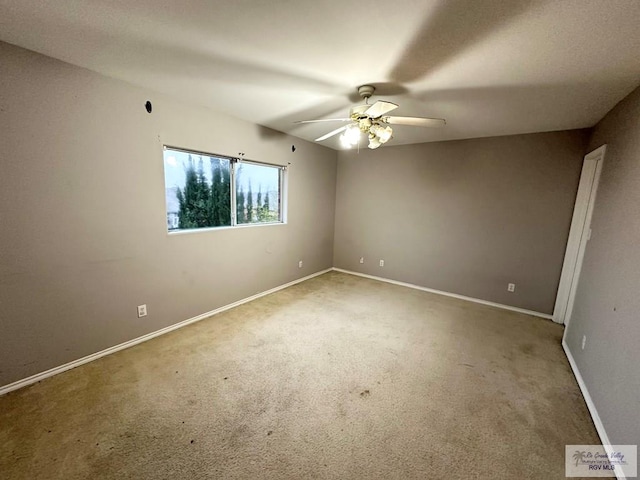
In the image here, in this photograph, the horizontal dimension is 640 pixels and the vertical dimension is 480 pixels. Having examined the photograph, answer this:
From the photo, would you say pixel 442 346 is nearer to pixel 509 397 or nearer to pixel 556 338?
pixel 509 397

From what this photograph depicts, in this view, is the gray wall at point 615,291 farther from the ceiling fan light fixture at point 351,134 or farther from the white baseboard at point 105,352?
the white baseboard at point 105,352

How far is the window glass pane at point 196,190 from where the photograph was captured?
2678mm

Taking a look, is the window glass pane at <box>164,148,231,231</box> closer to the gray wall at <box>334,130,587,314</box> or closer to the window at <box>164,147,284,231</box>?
the window at <box>164,147,284,231</box>

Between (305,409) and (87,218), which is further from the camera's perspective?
(87,218)

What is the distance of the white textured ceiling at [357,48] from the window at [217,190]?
68 centimetres

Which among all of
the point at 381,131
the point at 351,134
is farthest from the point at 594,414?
the point at 351,134

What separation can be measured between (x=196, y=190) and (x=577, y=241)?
180 inches

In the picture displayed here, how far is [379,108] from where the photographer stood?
1854 mm

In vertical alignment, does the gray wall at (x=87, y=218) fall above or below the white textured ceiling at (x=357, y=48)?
below

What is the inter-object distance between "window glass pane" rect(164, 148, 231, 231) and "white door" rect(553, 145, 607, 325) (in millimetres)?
4135

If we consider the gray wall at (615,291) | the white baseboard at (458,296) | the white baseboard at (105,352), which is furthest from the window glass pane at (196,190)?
the gray wall at (615,291)

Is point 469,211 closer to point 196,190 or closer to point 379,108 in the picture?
point 379,108

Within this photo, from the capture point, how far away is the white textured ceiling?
1.28 m

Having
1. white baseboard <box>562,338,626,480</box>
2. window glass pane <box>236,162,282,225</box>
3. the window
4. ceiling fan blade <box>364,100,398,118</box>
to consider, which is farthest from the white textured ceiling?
white baseboard <box>562,338,626,480</box>
